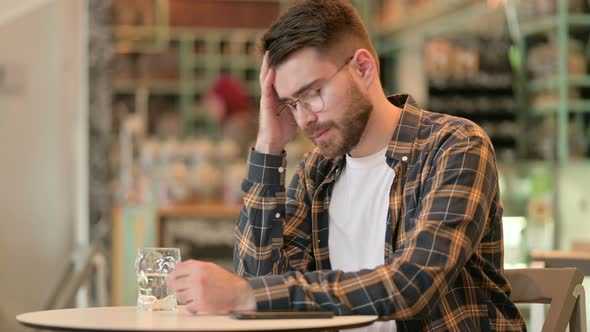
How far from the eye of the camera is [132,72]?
33.4ft

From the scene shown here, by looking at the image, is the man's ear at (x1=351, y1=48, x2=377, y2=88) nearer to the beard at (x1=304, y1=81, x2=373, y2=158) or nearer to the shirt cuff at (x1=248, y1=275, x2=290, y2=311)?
the beard at (x1=304, y1=81, x2=373, y2=158)

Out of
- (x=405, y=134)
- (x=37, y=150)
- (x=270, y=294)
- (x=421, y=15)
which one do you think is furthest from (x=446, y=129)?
(x=421, y=15)

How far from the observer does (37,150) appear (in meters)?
3.94

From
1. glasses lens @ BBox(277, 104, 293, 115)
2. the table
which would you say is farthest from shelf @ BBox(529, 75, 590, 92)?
the table

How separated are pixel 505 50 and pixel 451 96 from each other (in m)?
0.52

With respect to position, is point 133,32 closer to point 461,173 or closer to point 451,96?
point 451,96

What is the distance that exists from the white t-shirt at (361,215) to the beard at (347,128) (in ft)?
0.26

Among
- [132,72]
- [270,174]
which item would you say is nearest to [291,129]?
A: [270,174]

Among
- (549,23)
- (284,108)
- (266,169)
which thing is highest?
(549,23)

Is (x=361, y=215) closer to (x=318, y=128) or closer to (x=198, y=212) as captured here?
(x=318, y=128)

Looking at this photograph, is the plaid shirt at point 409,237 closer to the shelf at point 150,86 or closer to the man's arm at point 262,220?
the man's arm at point 262,220

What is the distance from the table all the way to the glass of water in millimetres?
104

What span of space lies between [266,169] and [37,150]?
218 centimetres

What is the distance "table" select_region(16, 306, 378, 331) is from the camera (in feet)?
4.45
